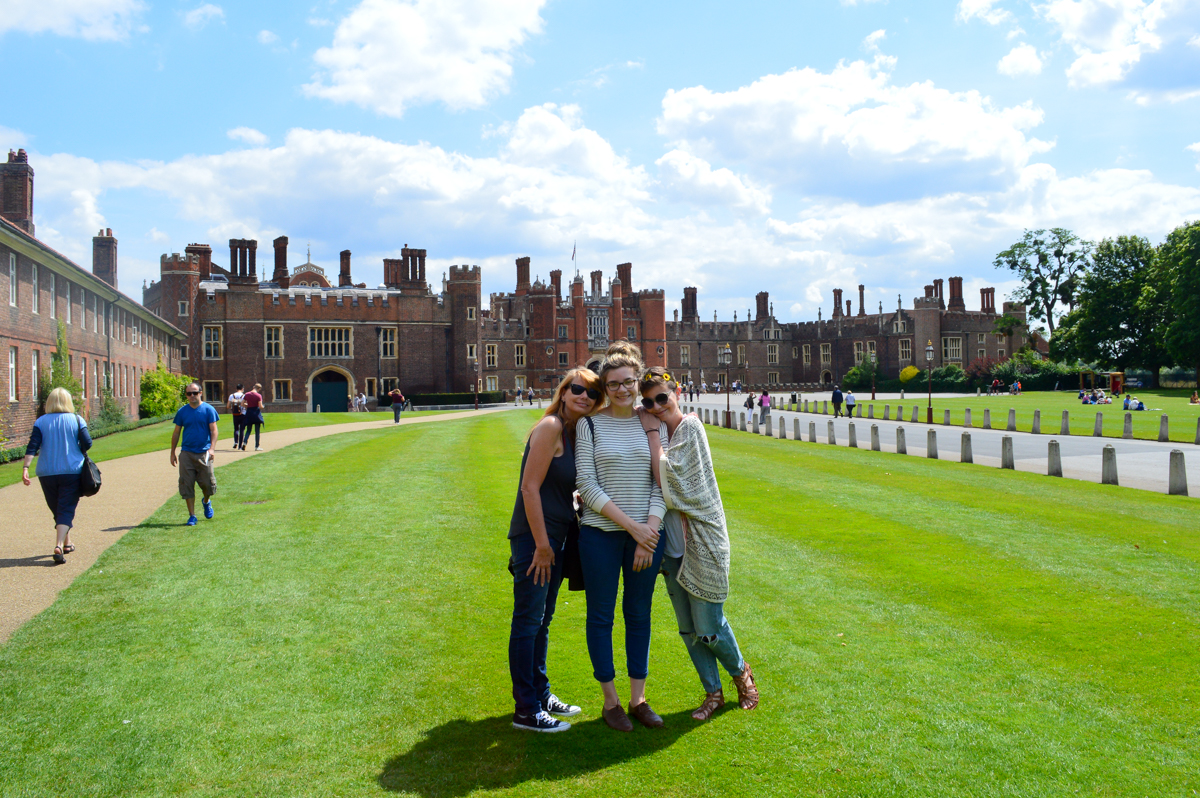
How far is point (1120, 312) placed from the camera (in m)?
60.4

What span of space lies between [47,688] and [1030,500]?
39.0ft

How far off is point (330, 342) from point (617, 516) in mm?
57366

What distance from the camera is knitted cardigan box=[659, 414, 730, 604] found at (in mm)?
4520

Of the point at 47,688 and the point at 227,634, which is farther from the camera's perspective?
the point at 227,634

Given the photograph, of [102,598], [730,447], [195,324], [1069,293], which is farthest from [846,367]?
[102,598]

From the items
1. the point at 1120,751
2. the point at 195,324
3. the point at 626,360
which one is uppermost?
the point at 195,324

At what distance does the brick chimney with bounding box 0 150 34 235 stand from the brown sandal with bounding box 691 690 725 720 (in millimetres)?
33360

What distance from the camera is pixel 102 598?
23.3 feet

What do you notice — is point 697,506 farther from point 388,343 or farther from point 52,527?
point 388,343

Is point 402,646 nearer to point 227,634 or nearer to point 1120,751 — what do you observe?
point 227,634

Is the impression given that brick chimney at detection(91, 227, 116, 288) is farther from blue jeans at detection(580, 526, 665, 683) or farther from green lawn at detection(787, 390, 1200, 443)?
blue jeans at detection(580, 526, 665, 683)

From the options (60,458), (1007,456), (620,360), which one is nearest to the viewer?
(620,360)

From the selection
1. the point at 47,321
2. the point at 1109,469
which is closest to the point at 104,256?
the point at 47,321

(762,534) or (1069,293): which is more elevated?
(1069,293)
